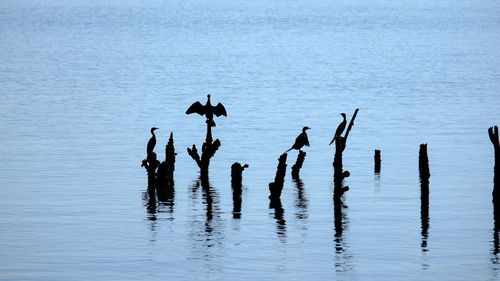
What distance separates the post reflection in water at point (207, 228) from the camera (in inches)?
1198

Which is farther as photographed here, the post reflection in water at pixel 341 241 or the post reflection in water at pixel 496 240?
the post reflection in water at pixel 496 240

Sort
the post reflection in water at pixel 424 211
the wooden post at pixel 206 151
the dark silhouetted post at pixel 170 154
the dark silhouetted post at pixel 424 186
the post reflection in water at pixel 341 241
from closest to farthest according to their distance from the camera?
the post reflection in water at pixel 341 241 < the post reflection in water at pixel 424 211 < the dark silhouetted post at pixel 424 186 < the dark silhouetted post at pixel 170 154 < the wooden post at pixel 206 151

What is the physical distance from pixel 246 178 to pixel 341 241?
11779mm

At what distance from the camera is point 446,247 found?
31125mm

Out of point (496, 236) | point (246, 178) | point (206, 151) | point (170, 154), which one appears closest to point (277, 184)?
point (170, 154)

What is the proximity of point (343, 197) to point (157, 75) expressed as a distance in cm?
7225

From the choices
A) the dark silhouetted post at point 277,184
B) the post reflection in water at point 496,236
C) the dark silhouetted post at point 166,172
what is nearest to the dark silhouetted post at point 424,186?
the post reflection in water at point 496,236

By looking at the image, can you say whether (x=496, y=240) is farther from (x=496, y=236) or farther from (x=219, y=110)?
(x=219, y=110)

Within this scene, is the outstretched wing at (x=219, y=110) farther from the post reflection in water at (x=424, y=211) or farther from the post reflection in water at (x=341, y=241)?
the post reflection in water at (x=424, y=211)

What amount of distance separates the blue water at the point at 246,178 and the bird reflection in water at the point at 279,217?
139mm

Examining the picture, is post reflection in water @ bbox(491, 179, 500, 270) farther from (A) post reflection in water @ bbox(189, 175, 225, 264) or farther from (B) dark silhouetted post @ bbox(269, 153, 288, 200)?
(A) post reflection in water @ bbox(189, 175, 225, 264)

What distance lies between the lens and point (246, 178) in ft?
142

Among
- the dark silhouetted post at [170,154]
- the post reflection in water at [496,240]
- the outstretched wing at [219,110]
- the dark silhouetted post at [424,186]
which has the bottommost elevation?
the post reflection in water at [496,240]

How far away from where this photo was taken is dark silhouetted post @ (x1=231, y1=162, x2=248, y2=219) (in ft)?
116
